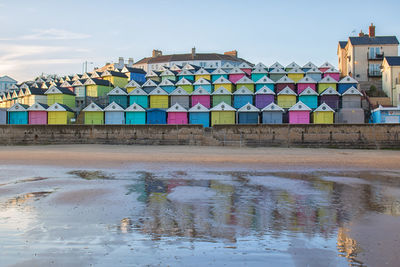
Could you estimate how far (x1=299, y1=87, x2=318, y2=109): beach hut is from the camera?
45750mm

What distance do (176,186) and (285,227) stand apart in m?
5.67

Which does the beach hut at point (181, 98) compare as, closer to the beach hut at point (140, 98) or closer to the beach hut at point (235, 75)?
the beach hut at point (140, 98)

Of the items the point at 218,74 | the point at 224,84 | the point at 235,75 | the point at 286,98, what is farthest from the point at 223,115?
the point at 218,74

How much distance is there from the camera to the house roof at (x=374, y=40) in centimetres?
5948

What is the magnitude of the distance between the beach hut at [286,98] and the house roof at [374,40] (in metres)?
21.2

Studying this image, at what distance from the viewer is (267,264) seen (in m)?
5.75

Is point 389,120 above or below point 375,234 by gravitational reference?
above

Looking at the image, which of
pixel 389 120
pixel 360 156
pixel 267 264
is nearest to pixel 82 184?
pixel 267 264

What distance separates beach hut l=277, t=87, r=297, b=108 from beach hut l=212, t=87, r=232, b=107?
5.86 metres

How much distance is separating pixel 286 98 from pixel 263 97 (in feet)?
8.95

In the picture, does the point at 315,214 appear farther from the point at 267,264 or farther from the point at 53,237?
the point at 53,237

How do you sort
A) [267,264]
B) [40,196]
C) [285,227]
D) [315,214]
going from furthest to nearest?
[40,196] < [315,214] < [285,227] < [267,264]

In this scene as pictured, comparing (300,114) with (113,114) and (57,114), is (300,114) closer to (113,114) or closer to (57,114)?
(113,114)

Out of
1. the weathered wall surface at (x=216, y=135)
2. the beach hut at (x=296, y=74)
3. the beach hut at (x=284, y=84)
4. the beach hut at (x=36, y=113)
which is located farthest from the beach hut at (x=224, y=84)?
the beach hut at (x=36, y=113)
